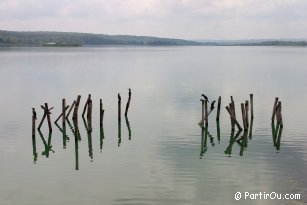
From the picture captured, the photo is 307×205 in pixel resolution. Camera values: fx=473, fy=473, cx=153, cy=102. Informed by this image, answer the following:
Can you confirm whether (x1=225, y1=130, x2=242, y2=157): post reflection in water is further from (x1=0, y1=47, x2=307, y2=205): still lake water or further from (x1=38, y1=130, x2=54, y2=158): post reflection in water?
(x1=38, y1=130, x2=54, y2=158): post reflection in water

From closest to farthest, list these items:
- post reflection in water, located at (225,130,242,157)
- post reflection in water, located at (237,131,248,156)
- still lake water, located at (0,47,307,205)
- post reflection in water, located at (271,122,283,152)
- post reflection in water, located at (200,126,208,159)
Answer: still lake water, located at (0,47,307,205) < post reflection in water, located at (200,126,208,159) < post reflection in water, located at (225,130,242,157) < post reflection in water, located at (237,131,248,156) < post reflection in water, located at (271,122,283,152)

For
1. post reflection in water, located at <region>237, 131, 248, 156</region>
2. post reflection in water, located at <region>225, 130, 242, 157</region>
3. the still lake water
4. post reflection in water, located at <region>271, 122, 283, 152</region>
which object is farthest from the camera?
post reflection in water, located at <region>271, 122, 283, 152</region>

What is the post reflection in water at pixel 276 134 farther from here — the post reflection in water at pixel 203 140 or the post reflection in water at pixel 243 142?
the post reflection in water at pixel 203 140

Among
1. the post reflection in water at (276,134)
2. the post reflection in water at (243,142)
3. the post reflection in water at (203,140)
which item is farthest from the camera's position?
the post reflection in water at (276,134)

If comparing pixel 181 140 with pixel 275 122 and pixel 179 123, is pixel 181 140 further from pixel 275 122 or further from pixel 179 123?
pixel 275 122

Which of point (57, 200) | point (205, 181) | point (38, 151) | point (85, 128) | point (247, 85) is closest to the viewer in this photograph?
point (57, 200)

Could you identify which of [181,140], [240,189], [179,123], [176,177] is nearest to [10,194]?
[176,177]

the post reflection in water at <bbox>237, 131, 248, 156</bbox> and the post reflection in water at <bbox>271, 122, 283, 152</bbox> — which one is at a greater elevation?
the post reflection in water at <bbox>271, 122, 283, 152</bbox>

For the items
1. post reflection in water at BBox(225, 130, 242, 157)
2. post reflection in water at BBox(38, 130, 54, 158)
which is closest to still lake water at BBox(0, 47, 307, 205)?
post reflection in water at BBox(225, 130, 242, 157)

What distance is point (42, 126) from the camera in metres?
34.3

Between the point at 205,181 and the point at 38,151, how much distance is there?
1137cm

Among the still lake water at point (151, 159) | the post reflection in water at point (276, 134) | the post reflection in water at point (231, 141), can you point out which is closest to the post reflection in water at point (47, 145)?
the still lake water at point (151, 159)

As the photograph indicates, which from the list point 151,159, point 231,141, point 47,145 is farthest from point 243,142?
point 47,145

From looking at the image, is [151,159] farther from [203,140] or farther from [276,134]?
[276,134]
